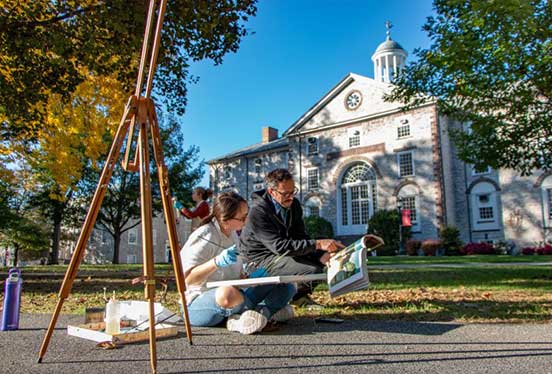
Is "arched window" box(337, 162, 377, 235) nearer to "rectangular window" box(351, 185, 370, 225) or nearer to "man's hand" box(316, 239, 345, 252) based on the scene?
"rectangular window" box(351, 185, 370, 225)

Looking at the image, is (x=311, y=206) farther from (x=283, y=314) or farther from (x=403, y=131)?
(x=283, y=314)

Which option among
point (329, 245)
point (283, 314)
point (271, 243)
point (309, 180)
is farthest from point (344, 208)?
point (329, 245)

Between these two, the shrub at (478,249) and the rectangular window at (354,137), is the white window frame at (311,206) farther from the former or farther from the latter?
the shrub at (478,249)

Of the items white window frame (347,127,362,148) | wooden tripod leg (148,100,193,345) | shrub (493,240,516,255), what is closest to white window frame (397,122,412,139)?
white window frame (347,127,362,148)

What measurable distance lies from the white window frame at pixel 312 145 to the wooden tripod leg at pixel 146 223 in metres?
29.4

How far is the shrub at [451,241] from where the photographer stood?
930 inches

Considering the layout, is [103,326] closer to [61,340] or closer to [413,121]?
[61,340]

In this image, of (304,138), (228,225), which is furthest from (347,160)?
(228,225)

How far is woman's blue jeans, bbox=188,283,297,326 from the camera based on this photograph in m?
3.73

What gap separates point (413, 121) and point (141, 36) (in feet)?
74.1

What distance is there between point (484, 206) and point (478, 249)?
365 centimetres

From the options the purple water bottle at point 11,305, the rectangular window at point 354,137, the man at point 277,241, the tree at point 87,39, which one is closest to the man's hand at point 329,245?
the man at point 277,241

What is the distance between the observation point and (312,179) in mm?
32094

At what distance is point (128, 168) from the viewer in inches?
117
